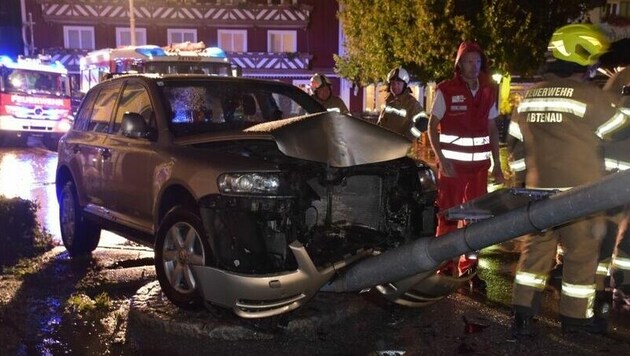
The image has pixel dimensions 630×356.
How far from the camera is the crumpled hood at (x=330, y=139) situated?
405 cm

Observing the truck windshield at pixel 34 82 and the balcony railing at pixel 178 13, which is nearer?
the truck windshield at pixel 34 82

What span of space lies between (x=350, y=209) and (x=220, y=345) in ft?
4.10

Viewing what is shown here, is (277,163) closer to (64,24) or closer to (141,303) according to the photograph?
(141,303)

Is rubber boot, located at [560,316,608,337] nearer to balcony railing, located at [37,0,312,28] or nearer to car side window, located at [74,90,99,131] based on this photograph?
car side window, located at [74,90,99,131]

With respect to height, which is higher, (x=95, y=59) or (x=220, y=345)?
(x=95, y=59)

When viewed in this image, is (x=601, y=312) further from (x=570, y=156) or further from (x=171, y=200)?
(x=171, y=200)

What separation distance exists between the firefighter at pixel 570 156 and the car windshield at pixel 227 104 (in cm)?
223

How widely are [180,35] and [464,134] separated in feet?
107

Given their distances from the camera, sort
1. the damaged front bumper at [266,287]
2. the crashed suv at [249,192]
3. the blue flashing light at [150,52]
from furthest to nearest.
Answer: the blue flashing light at [150,52] < the crashed suv at [249,192] < the damaged front bumper at [266,287]

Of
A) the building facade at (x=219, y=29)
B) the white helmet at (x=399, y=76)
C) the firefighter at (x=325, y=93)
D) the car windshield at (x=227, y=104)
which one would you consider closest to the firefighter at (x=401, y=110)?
the white helmet at (x=399, y=76)

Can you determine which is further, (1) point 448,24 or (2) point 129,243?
(1) point 448,24

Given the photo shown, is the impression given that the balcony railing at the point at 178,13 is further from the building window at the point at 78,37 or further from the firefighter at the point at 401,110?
the firefighter at the point at 401,110

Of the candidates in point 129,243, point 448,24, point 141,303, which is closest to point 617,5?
point 448,24

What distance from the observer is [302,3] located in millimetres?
35031
